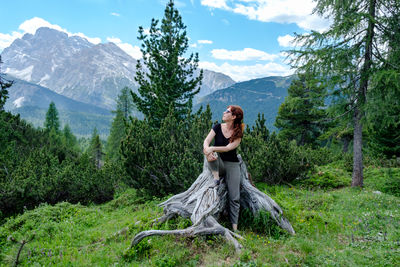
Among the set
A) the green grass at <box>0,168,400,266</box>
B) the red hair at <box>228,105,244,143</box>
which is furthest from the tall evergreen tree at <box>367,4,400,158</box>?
the red hair at <box>228,105,244,143</box>

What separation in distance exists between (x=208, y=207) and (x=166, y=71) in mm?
13281

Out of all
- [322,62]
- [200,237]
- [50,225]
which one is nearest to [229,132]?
[200,237]

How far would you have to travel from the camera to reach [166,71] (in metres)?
16.1

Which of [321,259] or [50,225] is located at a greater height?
[321,259]

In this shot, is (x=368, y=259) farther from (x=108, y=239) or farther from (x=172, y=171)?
(x=172, y=171)

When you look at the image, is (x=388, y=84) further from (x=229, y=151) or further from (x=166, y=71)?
(x=166, y=71)

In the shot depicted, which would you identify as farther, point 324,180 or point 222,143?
point 324,180

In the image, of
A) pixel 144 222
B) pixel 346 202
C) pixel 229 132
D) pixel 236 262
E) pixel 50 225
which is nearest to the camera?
pixel 236 262

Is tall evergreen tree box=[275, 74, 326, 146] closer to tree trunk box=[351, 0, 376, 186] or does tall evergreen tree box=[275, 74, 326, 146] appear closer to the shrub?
the shrub

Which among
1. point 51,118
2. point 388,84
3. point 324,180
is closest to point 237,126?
point 388,84

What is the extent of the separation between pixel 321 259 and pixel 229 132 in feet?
8.21

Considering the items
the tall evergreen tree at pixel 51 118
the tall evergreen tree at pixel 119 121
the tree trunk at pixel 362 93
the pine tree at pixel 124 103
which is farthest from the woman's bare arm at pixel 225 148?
the tall evergreen tree at pixel 51 118

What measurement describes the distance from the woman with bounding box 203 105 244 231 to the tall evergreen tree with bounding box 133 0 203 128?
11333 millimetres

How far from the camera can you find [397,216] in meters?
5.68
